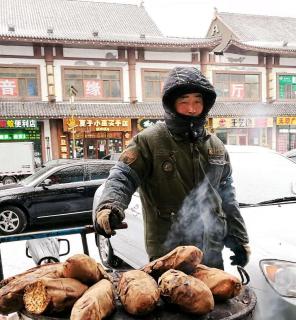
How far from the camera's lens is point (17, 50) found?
1791 centimetres

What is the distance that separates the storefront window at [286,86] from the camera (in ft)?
74.5

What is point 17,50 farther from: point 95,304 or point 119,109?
point 95,304

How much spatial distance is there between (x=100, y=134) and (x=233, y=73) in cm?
872


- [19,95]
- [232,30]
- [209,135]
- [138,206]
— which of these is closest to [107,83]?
[19,95]

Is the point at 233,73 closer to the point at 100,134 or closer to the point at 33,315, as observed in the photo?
the point at 100,134

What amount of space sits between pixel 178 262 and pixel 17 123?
685 inches

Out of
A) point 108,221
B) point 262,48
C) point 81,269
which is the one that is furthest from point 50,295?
point 262,48

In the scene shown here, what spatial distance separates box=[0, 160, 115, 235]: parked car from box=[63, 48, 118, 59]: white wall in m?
12.4

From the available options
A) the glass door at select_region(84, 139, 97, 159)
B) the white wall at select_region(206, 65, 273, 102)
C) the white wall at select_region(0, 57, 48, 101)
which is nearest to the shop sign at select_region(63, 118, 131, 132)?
the glass door at select_region(84, 139, 97, 159)

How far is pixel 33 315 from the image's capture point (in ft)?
4.07

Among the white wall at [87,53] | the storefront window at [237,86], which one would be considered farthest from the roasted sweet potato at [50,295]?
the storefront window at [237,86]

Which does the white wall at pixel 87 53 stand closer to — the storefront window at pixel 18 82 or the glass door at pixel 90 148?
the storefront window at pixel 18 82

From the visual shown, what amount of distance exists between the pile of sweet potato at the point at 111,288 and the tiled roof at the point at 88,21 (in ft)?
59.7

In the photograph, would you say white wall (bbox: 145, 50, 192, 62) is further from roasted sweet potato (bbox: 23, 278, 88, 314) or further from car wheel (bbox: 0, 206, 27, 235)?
roasted sweet potato (bbox: 23, 278, 88, 314)
